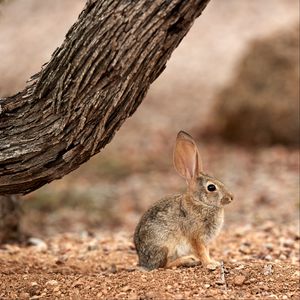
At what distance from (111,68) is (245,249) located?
3174 millimetres

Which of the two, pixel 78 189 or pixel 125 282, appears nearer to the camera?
pixel 125 282

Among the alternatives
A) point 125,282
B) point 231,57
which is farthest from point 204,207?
point 231,57

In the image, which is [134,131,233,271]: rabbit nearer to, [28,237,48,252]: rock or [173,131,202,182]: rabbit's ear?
[173,131,202,182]: rabbit's ear

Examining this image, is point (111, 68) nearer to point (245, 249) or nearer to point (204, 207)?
point (204, 207)

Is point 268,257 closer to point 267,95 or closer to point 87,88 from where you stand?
point 87,88

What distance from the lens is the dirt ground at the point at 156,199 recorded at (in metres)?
5.72

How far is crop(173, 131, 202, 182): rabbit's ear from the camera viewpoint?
6.54m

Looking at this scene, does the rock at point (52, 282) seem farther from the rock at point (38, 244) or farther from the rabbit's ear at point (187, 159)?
the rock at point (38, 244)

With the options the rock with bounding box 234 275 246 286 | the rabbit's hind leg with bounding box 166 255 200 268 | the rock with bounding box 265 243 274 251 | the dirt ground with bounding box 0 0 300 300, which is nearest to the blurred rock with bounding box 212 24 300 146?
the dirt ground with bounding box 0 0 300 300

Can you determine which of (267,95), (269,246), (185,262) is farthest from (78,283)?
(267,95)

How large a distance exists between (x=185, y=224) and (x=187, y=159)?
1.84 ft

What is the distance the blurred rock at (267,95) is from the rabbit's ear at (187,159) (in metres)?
8.34

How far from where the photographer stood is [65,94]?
5.44 meters

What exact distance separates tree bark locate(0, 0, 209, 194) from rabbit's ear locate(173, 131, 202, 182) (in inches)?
43.7
